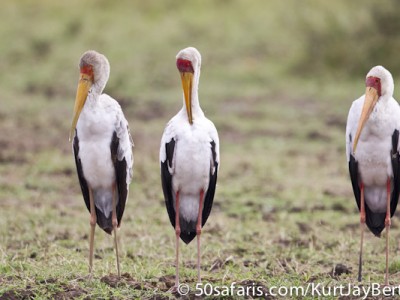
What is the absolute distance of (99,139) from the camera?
488 cm

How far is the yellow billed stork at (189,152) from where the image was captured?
4715mm

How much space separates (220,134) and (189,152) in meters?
5.67

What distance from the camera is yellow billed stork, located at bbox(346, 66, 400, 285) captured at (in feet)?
16.5

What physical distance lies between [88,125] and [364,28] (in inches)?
353

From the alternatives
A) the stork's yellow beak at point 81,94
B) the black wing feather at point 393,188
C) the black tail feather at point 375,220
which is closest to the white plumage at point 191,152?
the stork's yellow beak at point 81,94

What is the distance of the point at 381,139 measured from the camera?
5.09 m

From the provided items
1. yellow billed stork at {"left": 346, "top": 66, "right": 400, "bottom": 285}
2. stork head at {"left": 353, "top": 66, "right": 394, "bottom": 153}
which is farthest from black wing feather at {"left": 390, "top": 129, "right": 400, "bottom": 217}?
stork head at {"left": 353, "top": 66, "right": 394, "bottom": 153}

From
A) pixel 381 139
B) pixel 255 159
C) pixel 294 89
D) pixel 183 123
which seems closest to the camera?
pixel 183 123

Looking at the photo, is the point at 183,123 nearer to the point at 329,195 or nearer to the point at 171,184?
the point at 171,184

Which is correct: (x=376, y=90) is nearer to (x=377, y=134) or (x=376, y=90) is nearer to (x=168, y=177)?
(x=377, y=134)

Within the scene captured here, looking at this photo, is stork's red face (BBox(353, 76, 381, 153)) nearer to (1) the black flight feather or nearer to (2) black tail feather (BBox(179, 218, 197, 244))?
(1) the black flight feather

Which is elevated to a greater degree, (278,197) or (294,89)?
(294,89)

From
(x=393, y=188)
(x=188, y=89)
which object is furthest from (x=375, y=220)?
(x=188, y=89)

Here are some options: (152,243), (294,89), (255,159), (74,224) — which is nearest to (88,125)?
(152,243)
